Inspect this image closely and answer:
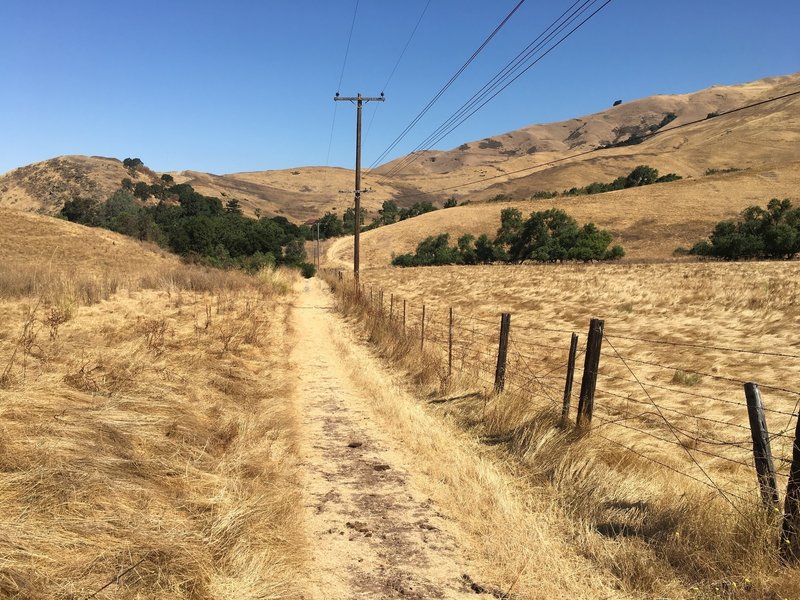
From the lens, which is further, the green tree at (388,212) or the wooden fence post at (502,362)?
the green tree at (388,212)

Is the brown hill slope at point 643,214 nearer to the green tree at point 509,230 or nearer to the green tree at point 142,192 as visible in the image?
the green tree at point 509,230

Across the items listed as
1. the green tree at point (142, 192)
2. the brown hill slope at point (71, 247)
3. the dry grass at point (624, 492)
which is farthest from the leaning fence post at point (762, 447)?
the green tree at point (142, 192)

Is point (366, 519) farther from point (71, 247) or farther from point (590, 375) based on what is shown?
point (71, 247)

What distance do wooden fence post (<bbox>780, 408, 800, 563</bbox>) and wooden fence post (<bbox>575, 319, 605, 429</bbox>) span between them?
2.93 meters

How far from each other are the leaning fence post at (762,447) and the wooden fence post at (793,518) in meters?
0.21

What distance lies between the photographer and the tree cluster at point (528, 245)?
6950 cm

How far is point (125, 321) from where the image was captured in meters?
14.8

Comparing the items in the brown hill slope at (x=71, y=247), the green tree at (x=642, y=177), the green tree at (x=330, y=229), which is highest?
the green tree at (x=642, y=177)

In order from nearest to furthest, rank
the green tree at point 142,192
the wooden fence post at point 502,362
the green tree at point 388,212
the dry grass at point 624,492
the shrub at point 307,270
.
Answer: the dry grass at point 624,492 → the wooden fence post at point 502,362 → the shrub at point 307,270 → the green tree at point 142,192 → the green tree at point 388,212

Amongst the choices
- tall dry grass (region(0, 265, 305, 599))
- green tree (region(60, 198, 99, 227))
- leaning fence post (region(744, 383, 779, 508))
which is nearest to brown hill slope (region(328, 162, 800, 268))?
green tree (region(60, 198, 99, 227))

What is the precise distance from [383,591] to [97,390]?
4611 millimetres

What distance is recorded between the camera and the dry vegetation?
10.7 ft

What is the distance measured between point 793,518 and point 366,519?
11.8 ft

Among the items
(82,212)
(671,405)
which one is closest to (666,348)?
(671,405)
